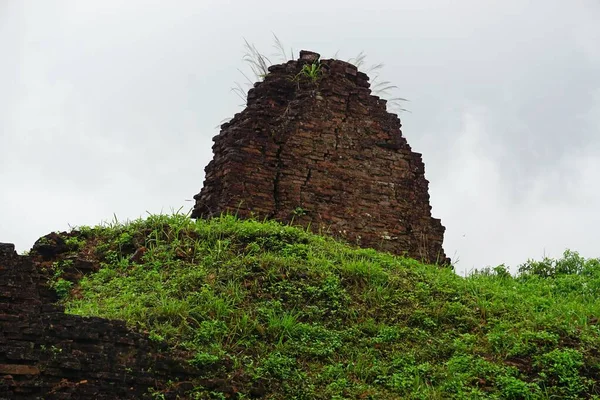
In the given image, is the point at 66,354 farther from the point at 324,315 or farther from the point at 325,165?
the point at 325,165

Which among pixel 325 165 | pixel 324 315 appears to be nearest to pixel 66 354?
pixel 324 315

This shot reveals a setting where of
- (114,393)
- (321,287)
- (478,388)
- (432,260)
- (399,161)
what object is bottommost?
(114,393)

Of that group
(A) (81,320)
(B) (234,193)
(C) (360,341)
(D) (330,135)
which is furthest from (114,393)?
(D) (330,135)

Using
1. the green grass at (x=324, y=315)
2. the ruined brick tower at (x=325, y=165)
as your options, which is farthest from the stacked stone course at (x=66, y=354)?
the ruined brick tower at (x=325, y=165)

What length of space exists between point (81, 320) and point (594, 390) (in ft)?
16.3

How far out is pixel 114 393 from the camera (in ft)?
25.4

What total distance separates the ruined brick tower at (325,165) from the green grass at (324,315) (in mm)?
1212

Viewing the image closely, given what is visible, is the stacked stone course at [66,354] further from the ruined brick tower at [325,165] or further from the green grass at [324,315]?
the ruined brick tower at [325,165]

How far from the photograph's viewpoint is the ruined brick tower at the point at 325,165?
1338 cm

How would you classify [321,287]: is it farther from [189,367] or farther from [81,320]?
A: [81,320]

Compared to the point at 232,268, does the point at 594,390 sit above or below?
below

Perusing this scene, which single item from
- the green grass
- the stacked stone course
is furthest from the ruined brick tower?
the stacked stone course

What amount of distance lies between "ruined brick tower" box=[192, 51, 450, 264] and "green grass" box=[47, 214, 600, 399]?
121cm

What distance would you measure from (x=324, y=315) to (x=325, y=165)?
4.31m
